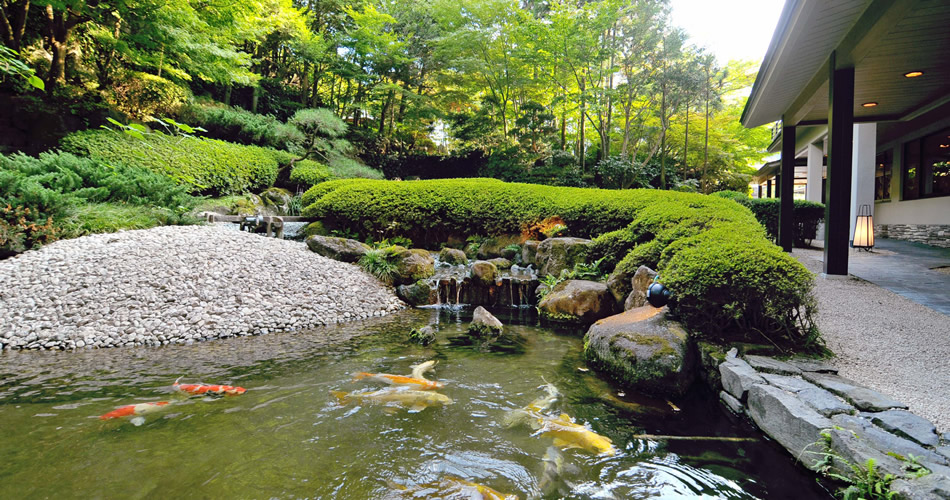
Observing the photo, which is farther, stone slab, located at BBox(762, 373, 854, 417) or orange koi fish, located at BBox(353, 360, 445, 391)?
orange koi fish, located at BBox(353, 360, 445, 391)

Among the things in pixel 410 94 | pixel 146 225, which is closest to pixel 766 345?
pixel 146 225

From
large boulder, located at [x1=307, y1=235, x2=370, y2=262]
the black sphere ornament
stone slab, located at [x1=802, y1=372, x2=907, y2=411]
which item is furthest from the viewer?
large boulder, located at [x1=307, y1=235, x2=370, y2=262]

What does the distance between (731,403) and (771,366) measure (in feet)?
1.22

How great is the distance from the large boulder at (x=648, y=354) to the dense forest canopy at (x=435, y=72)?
390 inches

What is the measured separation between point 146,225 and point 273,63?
1208 cm

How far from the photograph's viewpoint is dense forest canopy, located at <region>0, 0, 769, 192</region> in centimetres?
925

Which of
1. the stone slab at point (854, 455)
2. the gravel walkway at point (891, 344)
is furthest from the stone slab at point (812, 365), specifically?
the stone slab at point (854, 455)

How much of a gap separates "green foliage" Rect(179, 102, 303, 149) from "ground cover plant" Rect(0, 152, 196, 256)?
166 inches

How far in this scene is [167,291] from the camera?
5.18 metres

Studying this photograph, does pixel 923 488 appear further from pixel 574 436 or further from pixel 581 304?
pixel 581 304

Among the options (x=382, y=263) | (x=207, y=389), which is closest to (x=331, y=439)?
(x=207, y=389)

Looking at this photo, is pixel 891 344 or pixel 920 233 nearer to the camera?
pixel 891 344

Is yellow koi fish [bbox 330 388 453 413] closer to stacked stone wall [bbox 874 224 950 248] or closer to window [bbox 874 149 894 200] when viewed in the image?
stacked stone wall [bbox 874 224 950 248]

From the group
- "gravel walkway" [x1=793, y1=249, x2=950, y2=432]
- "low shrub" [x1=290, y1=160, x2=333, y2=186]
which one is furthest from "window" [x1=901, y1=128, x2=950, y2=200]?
"low shrub" [x1=290, y1=160, x2=333, y2=186]
